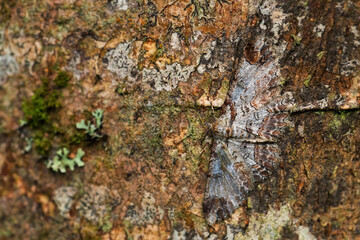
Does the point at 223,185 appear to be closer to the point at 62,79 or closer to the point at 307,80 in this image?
the point at 307,80

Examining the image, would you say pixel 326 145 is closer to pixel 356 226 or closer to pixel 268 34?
pixel 356 226

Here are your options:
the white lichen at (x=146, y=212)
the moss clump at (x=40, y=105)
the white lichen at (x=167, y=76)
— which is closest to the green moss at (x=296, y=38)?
the white lichen at (x=167, y=76)

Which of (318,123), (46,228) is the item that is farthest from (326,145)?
(46,228)

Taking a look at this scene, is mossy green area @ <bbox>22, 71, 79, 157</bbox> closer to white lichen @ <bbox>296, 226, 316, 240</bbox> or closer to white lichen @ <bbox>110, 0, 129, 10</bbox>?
white lichen @ <bbox>110, 0, 129, 10</bbox>

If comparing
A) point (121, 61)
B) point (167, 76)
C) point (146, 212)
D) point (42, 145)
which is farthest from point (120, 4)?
point (146, 212)

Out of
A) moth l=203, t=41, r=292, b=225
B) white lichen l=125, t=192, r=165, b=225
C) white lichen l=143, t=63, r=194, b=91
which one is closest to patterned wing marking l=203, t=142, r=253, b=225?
moth l=203, t=41, r=292, b=225
